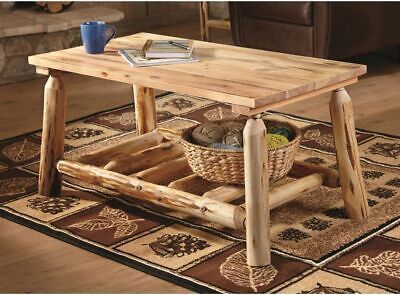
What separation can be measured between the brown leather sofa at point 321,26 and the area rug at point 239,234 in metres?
1.04

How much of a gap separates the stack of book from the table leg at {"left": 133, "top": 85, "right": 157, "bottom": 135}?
327 millimetres

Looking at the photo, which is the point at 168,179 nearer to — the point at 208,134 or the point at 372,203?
the point at 208,134

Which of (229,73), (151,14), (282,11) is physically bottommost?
(151,14)

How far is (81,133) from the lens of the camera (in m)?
3.80

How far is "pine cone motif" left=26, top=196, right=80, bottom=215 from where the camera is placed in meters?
2.93

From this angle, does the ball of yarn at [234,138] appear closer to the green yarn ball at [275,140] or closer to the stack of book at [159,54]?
the green yarn ball at [275,140]

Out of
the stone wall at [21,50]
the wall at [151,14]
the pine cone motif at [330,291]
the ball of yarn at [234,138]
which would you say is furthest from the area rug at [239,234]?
the wall at [151,14]

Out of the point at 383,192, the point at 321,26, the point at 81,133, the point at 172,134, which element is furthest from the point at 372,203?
the point at 321,26

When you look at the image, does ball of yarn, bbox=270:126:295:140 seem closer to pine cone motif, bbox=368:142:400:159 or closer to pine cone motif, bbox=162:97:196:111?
pine cone motif, bbox=368:142:400:159

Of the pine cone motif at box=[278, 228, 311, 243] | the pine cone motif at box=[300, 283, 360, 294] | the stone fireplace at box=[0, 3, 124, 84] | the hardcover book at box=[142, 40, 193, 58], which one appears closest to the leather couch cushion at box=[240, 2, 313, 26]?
the stone fireplace at box=[0, 3, 124, 84]

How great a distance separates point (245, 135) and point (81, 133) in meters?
1.56

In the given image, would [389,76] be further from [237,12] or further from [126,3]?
[126,3]

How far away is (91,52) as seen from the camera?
9.89 feet

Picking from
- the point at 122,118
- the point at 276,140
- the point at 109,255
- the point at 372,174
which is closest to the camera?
the point at 109,255
